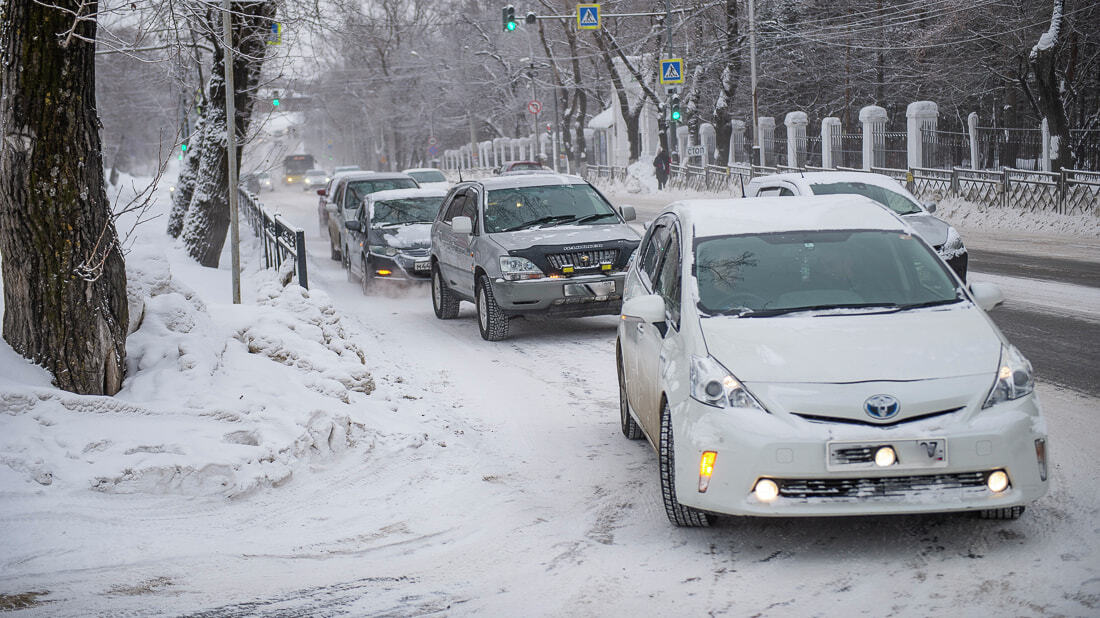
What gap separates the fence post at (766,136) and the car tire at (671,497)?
39.6 meters

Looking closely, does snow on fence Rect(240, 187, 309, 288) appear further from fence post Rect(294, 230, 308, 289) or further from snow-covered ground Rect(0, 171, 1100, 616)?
snow-covered ground Rect(0, 171, 1100, 616)

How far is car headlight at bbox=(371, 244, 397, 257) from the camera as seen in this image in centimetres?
1767

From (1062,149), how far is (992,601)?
2844 centimetres

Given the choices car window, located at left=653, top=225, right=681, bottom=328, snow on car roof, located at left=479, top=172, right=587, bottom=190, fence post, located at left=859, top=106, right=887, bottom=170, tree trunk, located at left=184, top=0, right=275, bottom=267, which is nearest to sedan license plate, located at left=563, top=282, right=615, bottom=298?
snow on car roof, located at left=479, top=172, right=587, bottom=190

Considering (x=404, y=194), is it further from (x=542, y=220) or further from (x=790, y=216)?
(x=790, y=216)

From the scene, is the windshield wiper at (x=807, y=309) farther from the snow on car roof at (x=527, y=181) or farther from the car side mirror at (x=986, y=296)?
the snow on car roof at (x=527, y=181)

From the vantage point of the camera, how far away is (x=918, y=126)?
3394 centimetres

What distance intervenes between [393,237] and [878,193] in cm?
698

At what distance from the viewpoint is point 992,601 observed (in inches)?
183

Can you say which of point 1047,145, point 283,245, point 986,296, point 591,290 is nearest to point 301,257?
point 283,245

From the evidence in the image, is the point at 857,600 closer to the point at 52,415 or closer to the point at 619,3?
the point at 52,415

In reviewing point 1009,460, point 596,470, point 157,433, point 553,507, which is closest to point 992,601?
point 1009,460

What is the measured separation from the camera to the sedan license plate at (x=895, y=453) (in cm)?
503

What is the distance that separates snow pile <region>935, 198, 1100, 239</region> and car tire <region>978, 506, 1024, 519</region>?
19.5m
